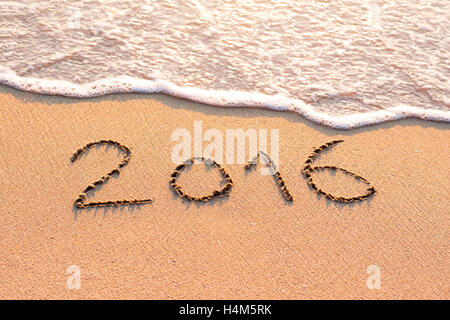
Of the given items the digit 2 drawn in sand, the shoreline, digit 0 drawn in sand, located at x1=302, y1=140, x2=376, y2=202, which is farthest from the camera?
the shoreline

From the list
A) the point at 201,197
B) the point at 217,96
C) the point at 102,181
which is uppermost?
the point at 217,96

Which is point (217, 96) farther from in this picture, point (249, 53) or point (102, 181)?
point (102, 181)

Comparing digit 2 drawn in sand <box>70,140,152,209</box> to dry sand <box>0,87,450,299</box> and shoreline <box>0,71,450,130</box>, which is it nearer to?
dry sand <box>0,87,450,299</box>

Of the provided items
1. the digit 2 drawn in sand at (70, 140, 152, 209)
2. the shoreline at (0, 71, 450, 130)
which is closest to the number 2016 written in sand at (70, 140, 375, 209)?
the digit 2 drawn in sand at (70, 140, 152, 209)

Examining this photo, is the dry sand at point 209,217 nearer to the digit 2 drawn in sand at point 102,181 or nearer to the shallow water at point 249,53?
the digit 2 drawn in sand at point 102,181

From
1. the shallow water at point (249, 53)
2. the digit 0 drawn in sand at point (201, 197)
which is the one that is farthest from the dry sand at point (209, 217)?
the shallow water at point (249, 53)

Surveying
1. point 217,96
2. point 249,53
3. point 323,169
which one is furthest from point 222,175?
point 249,53

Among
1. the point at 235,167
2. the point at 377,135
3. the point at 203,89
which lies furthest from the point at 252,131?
the point at 377,135

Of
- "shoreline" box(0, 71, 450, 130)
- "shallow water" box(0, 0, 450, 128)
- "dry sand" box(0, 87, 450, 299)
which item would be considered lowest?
"dry sand" box(0, 87, 450, 299)
